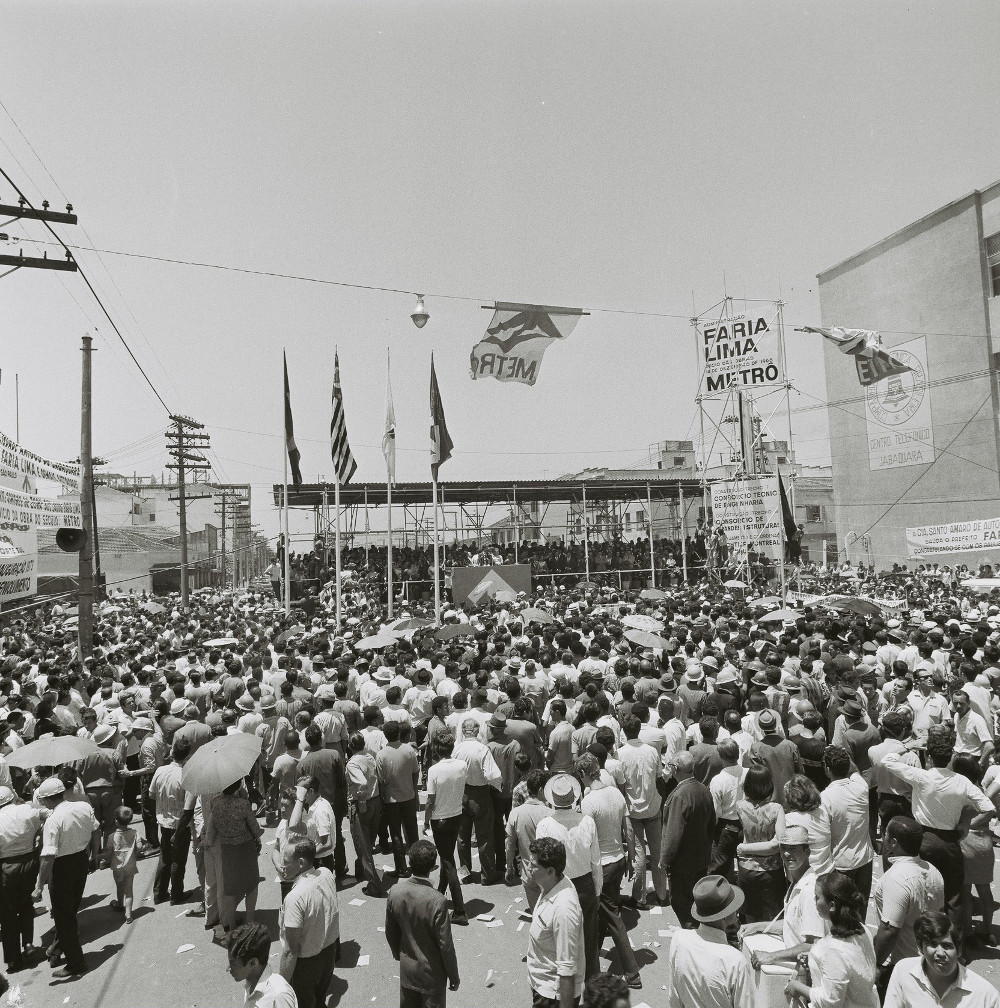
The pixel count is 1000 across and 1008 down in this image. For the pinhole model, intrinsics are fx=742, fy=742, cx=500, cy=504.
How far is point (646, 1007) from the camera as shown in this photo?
4715 millimetres

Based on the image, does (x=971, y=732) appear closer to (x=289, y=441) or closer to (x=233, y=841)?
(x=233, y=841)

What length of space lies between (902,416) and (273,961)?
3673 cm

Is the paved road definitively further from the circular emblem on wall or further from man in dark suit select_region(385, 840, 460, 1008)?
the circular emblem on wall

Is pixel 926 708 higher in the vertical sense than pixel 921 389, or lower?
lower

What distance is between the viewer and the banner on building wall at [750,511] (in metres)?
22.3

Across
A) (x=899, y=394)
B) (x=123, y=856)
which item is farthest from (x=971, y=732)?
(x=899, y=394)

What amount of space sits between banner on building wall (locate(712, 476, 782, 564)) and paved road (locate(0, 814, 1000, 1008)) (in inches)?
691

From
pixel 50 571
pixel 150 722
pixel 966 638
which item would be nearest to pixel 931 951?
pixel 150 722

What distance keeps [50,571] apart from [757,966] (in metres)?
45.9

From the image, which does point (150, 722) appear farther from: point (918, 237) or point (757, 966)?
point (918, 237)

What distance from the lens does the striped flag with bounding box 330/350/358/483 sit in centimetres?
1870

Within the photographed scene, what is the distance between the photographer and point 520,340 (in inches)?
613

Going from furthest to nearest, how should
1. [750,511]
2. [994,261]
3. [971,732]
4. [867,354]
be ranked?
[994,261]
[750,511]
[867,354]
[971,732]

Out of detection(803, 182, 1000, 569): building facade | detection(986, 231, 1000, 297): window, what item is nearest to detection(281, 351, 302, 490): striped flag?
detection(803, 182, 1000, 569): building facade
